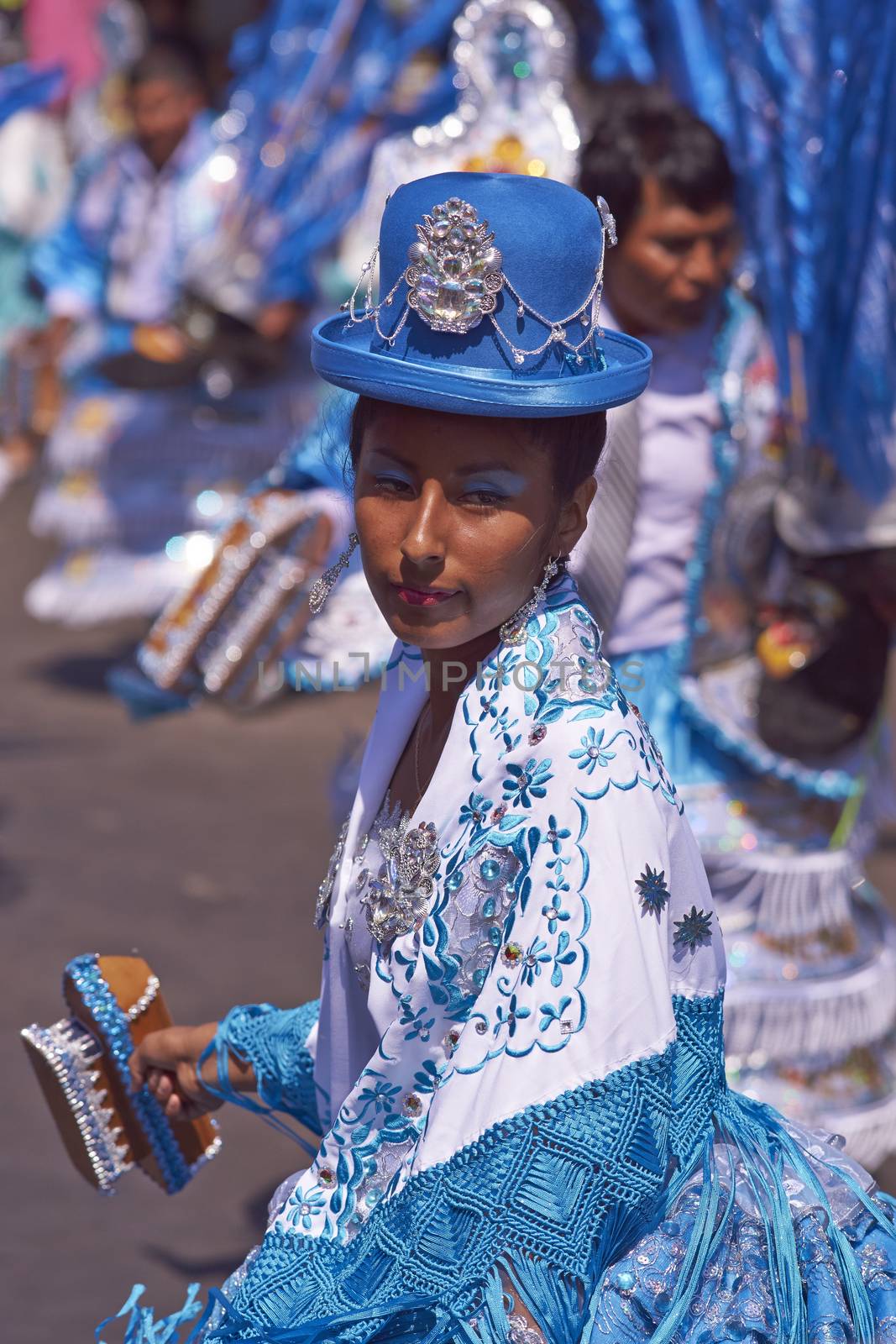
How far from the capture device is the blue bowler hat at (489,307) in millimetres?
1535

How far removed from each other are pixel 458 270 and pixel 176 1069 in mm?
936

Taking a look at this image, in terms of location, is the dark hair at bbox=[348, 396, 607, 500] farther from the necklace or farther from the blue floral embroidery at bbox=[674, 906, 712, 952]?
the blue floral embroidery at bbox=[674, 906, 712, 952]

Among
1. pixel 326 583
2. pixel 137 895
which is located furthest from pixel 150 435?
pixel 326 583

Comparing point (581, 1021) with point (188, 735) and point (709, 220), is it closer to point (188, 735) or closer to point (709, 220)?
point (709, 220)

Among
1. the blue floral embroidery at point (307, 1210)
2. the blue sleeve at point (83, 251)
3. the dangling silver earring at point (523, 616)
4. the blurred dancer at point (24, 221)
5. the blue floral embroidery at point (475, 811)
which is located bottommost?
the blurred dancer at point (24, 221)

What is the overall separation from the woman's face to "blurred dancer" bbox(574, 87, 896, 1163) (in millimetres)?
1307

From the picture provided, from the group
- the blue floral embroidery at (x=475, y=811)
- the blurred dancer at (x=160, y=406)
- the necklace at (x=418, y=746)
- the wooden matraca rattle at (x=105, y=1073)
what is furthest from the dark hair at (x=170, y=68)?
the blue floral embroidery at (x=475, y=811)

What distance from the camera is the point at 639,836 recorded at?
5.09 feet

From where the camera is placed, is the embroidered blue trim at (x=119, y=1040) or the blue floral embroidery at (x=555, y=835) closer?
the blue floral embroidery at (x=555, y=835)

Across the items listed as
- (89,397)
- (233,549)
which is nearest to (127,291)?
(89,397)

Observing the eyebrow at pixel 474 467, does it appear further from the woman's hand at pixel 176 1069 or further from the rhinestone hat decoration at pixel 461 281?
the woman's hand at pixel 176 1069

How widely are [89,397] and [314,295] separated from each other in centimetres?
83

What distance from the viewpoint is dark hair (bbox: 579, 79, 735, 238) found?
118 inches

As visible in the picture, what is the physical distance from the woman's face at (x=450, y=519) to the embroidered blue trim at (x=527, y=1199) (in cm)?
40
